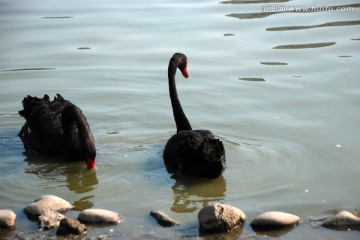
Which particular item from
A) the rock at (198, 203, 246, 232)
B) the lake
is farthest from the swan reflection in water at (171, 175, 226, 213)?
the rock at (198, 203, 246, 232)

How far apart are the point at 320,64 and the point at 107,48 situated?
2895 mm

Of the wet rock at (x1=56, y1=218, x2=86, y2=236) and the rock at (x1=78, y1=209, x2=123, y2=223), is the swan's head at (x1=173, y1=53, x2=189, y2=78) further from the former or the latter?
the wet rock at (x1=56, y1=218, x2=86, y2=236)

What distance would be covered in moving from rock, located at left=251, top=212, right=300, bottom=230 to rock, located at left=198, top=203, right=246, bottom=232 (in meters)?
0.13

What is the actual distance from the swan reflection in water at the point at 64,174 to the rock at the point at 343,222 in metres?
1.77

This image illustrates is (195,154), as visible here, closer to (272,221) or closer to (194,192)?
(194,192)

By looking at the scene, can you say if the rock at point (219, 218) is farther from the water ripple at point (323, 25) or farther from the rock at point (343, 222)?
the water ripple at point (323, 25)

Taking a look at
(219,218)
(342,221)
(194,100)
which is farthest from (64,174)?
(342,221)

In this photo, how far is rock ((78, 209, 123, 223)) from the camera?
5211 mm

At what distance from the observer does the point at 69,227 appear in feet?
16.4

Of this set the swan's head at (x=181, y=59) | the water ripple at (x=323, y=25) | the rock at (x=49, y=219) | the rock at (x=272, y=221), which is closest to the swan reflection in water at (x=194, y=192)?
the rock at (x=272, y=221)

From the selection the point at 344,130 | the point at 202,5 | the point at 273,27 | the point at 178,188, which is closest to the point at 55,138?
the point at 178,188

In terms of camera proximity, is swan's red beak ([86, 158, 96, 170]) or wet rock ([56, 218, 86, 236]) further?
swan's red beak ([86, 158, 96, 170])

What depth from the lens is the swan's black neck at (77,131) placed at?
6.25 metres

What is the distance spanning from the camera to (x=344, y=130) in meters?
7.07
